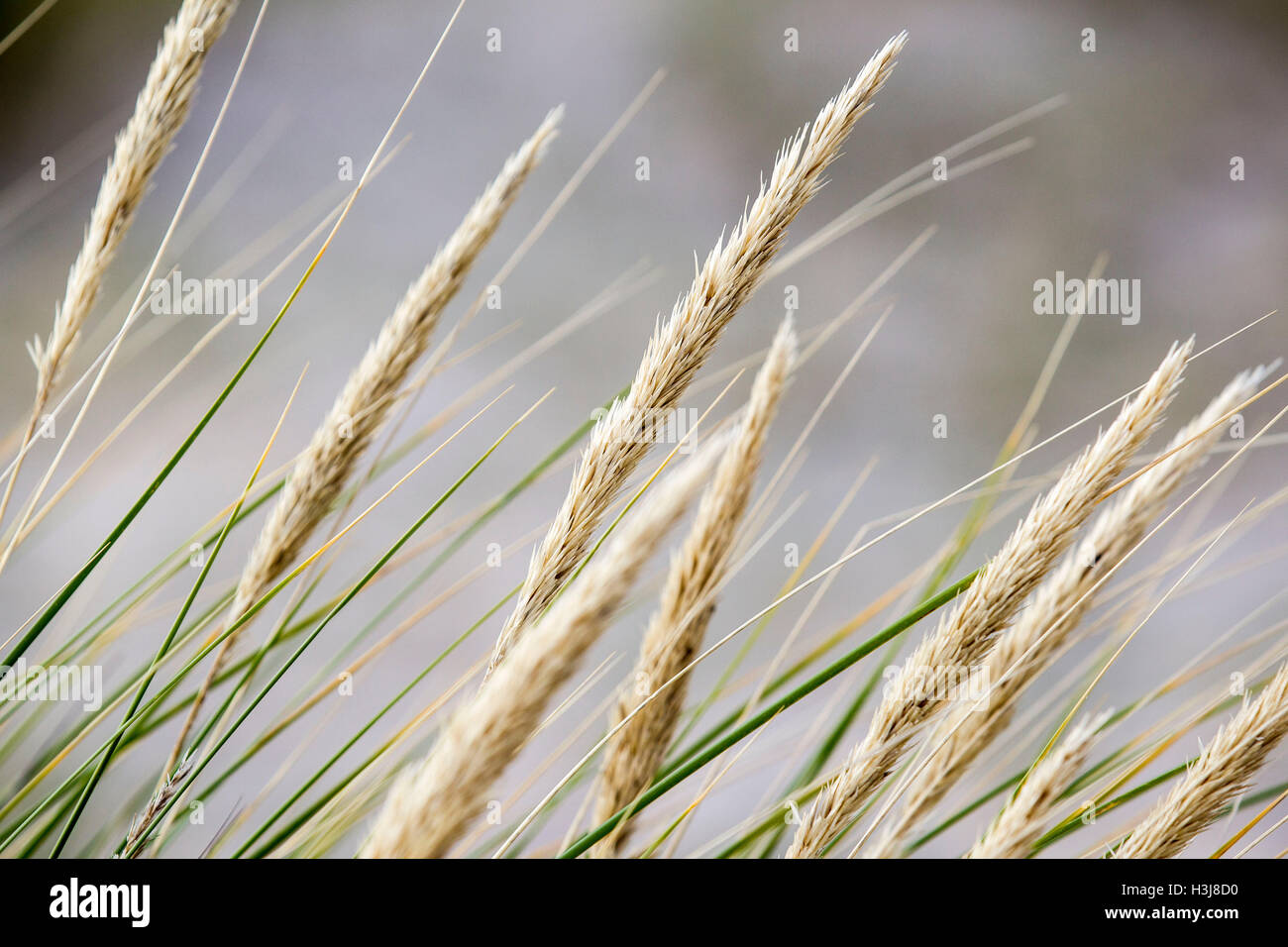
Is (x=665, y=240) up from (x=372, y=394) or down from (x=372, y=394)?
up

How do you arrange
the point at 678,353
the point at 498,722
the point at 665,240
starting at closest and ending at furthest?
the point at 498,722 < the point at 678,353 < the point at 665,240

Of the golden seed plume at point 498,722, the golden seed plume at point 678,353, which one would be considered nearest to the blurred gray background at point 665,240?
the golden seed plume at point 678,353

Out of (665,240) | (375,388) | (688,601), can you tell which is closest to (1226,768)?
(688,601)

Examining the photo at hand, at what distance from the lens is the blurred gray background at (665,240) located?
1.00 meters

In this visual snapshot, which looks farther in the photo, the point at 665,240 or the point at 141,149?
the point at 665,240

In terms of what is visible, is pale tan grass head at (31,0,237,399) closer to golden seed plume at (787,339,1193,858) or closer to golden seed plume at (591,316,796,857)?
golden seed plume at (591,316,796,857)

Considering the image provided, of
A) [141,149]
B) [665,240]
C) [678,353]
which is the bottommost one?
[678,353]

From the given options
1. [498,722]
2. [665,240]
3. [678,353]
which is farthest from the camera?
[665,240]

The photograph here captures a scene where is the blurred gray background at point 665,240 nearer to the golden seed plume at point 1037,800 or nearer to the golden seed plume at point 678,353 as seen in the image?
the golden seed plume at point 1037,800

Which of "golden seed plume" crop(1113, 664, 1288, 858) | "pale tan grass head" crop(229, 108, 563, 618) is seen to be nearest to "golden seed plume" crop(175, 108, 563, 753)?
"pale tan grass head" crop(229, 108, 563, 618)

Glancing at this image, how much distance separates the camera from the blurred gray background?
1.00 m

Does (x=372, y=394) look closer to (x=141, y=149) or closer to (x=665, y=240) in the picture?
(x=141, y=149)

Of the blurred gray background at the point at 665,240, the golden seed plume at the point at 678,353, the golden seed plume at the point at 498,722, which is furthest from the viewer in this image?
the blurred gray background at the point at 665,240

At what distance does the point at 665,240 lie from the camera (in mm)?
1143
